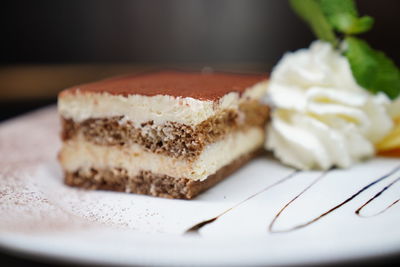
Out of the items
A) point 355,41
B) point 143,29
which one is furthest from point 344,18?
point 143,29

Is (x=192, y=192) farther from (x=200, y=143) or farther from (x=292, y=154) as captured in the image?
(x=292, y=154)

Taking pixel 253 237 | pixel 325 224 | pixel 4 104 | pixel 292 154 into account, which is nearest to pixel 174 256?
pixel 253 237

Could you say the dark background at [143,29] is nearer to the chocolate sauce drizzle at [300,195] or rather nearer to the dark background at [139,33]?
the dark background at [139,33]

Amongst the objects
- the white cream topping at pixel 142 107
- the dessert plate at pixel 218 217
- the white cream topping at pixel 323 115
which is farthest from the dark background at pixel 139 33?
the white cream topping at pixel 142 107

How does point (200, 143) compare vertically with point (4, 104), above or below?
above

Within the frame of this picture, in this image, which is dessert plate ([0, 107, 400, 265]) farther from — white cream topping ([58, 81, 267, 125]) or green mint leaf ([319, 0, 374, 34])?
green mint leaf ([319, 0, 374, 34])

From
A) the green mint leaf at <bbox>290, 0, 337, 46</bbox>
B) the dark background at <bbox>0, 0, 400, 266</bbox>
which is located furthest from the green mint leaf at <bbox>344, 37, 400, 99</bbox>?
the dark background at <bbox>0, 0, 400, 266</bbox>
